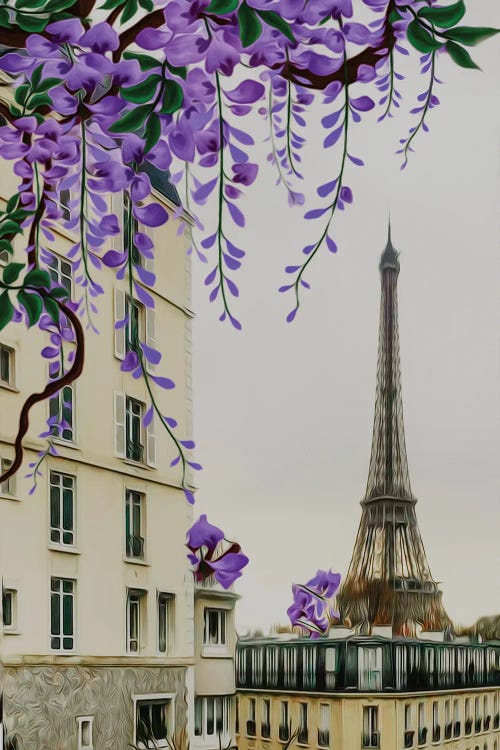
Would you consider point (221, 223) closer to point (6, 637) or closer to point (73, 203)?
point (73, 203)

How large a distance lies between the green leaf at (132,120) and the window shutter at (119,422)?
0.53m

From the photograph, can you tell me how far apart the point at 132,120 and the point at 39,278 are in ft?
1.12

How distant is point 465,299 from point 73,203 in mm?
698

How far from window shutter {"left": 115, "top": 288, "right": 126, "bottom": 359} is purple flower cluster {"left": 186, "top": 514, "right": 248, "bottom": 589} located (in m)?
0.32

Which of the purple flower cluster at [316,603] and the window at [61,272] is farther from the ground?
the window at [61,272]

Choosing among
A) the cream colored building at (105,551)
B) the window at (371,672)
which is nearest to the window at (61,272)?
the cream colored building at (105,551)

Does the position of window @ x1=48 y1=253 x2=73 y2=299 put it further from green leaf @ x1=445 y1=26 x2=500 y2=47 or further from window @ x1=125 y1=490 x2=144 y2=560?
green leaf @ x1=445 y1=26 x2=500 y2=47

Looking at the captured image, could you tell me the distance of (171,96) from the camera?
1.21 metres

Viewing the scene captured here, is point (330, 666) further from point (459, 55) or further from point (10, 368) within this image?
point (459, 55)

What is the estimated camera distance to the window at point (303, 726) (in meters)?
1.51

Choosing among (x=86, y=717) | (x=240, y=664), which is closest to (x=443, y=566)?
(x=240, y=664)

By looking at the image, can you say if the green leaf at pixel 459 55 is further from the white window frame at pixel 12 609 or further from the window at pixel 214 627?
the white window frame at pixel 12 609

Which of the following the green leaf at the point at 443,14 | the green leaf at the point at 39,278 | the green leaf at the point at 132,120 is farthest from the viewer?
the green leaf at the point at 39,278

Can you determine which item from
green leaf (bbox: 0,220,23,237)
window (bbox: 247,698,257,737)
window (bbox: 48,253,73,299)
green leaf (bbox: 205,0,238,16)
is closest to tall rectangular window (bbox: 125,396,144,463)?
window (bbox: 48,253,73,299)
